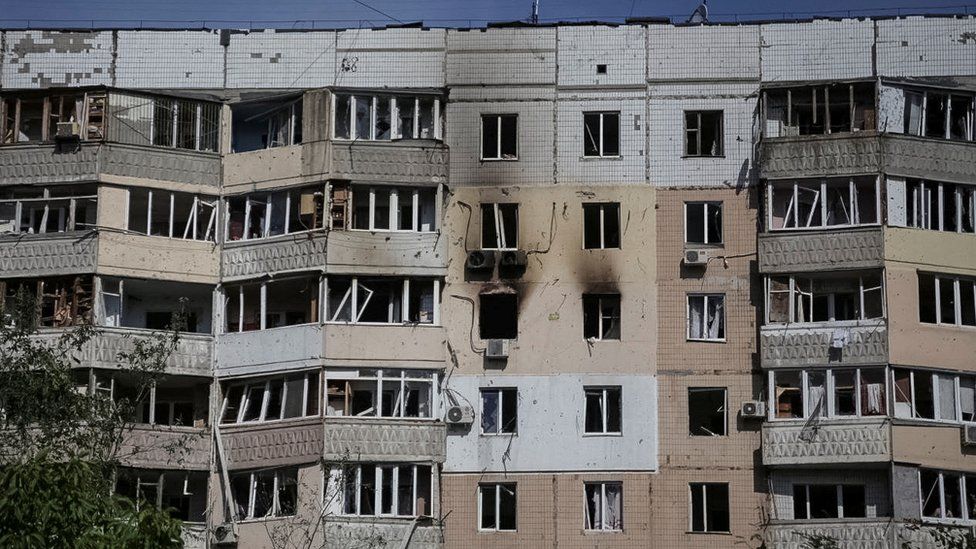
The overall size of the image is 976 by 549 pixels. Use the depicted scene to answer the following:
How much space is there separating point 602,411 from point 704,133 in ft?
25.1

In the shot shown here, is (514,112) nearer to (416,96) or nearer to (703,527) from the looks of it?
(416,96)

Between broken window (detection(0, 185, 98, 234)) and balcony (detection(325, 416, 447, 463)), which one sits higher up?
broken window (detection(0, 185, 98, 234))

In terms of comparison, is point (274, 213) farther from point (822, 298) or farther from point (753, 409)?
point (822, 298)

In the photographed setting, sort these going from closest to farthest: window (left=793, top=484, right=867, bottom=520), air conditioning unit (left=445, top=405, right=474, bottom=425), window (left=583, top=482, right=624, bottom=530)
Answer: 1. window (left=793, top=484, right=867, bottom=520)
2. window (left=583, top=482, right=624, bottom=530)
3. air conditioning unit (left=445, top=405, right=474, bottom=425)

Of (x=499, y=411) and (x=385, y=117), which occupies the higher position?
(x=385, y=117)

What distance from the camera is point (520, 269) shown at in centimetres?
5347

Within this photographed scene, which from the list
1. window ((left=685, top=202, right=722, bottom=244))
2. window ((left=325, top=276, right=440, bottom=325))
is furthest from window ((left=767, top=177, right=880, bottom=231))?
window ((left=325, top=276, right=440, bottom=325))

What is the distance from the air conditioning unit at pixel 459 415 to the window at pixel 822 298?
7.63 metres

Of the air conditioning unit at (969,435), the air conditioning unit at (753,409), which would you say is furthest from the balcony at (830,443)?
the air conditioning unit at (969,435)

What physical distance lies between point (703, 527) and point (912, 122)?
1142 centimetres

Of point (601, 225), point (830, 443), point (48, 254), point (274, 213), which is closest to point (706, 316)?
point (601, 225)

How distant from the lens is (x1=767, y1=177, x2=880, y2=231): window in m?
52.9

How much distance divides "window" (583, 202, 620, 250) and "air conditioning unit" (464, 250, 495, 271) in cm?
236

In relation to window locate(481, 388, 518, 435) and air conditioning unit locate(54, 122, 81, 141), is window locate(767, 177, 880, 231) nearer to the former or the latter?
window locate(481, 388, 518, 435)
